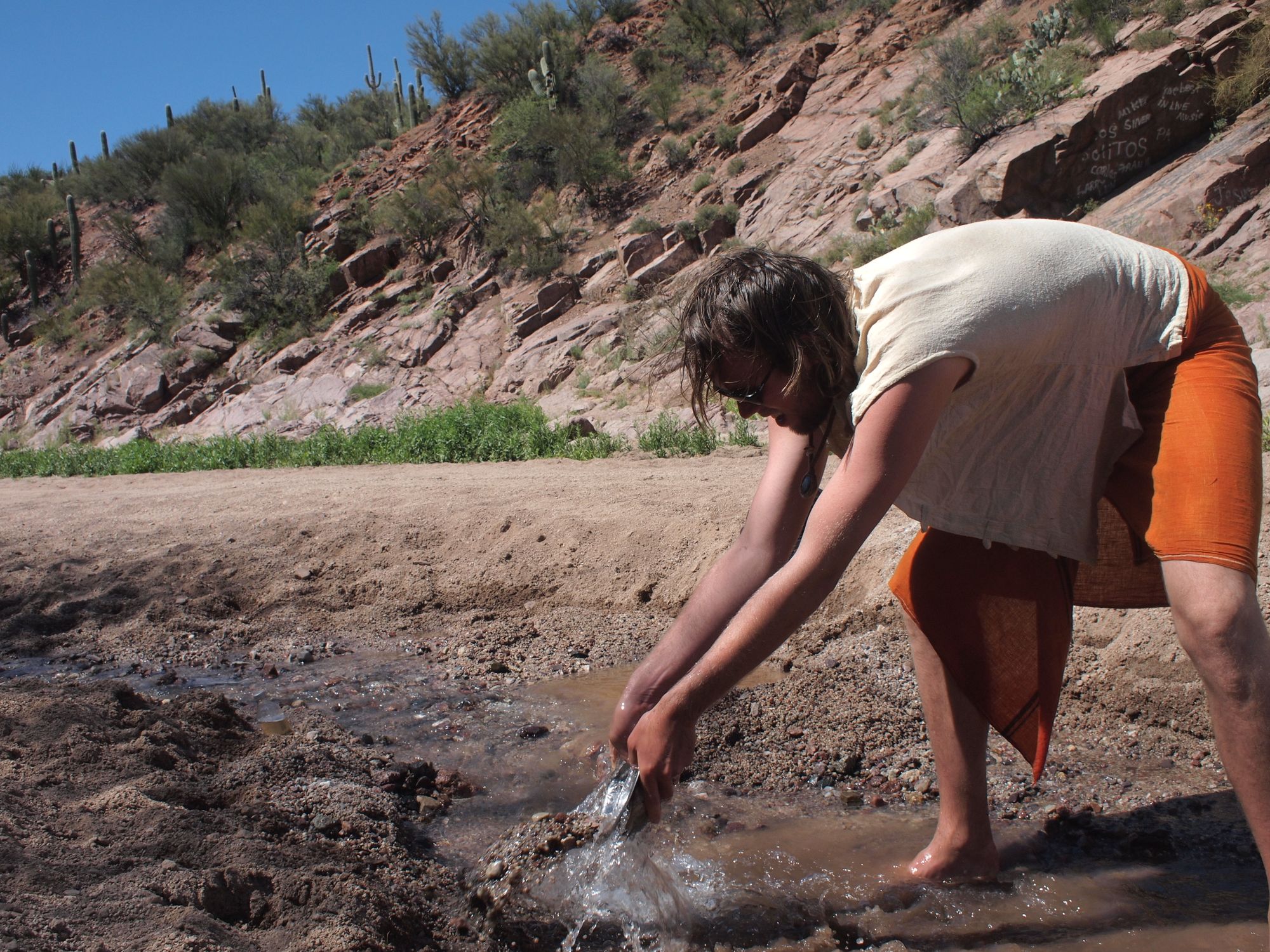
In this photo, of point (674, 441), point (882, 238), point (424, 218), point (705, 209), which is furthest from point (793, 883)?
point (424, 218)

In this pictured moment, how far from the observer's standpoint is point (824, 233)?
12797 mm

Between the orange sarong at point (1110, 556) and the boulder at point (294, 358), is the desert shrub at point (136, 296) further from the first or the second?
the orange sarong at point (1110, 556)

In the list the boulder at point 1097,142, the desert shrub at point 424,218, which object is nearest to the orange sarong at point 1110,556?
the boulder at point 1097,142

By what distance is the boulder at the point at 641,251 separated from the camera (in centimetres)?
1491

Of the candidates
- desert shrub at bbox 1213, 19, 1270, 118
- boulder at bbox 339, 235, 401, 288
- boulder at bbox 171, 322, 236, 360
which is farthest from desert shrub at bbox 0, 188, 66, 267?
desert shrub at bbox 1213, 19, 1270, 118

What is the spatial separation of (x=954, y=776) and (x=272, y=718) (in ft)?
7.23

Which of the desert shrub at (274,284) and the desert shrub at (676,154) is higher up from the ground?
the desert shrub at (274,284)

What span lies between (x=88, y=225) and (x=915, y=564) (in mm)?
33798

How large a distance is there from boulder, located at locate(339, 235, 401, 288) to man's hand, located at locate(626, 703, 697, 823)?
764 inches

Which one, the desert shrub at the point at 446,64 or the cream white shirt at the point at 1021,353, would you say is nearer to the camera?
the cream white shirt at the point at 1021,353

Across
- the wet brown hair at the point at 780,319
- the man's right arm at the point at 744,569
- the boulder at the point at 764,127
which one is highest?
the boulder at the point at 764,127

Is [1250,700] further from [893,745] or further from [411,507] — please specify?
[411,507]

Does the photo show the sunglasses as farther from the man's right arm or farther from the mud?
the mud

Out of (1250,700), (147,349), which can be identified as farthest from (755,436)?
(147,349)
